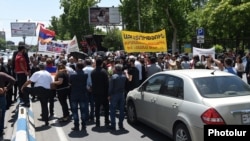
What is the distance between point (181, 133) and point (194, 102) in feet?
2.19

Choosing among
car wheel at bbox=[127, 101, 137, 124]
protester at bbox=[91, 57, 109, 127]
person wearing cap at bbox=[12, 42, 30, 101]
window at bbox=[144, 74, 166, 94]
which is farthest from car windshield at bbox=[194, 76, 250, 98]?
person wearing cap at bbox=[12, 42, 30, 101]

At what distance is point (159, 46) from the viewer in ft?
55.6

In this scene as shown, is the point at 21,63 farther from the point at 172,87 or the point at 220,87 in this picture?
the point at 220,87

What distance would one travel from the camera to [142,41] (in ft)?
55.4

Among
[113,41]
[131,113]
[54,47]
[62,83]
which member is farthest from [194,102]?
[113,41]

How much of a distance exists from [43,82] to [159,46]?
7220 mm

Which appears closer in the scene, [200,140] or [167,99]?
[200,140]

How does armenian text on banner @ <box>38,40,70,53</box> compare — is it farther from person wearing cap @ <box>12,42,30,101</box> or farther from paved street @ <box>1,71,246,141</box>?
paved street @ <box>1,71,246,141</box>

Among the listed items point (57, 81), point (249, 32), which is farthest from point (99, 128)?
point (249, 32)

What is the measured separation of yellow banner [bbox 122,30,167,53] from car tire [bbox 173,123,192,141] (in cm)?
926

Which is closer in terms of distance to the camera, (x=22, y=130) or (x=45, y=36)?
(x=22, y=130)

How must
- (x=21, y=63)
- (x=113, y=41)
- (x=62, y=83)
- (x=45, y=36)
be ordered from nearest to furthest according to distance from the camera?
(x=62, y=83)
(x=21, y=63)
(x=45, y=36)
(x=113, y=41)

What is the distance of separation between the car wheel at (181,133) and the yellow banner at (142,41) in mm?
9258

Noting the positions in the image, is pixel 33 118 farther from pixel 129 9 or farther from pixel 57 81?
pixel 129 9
